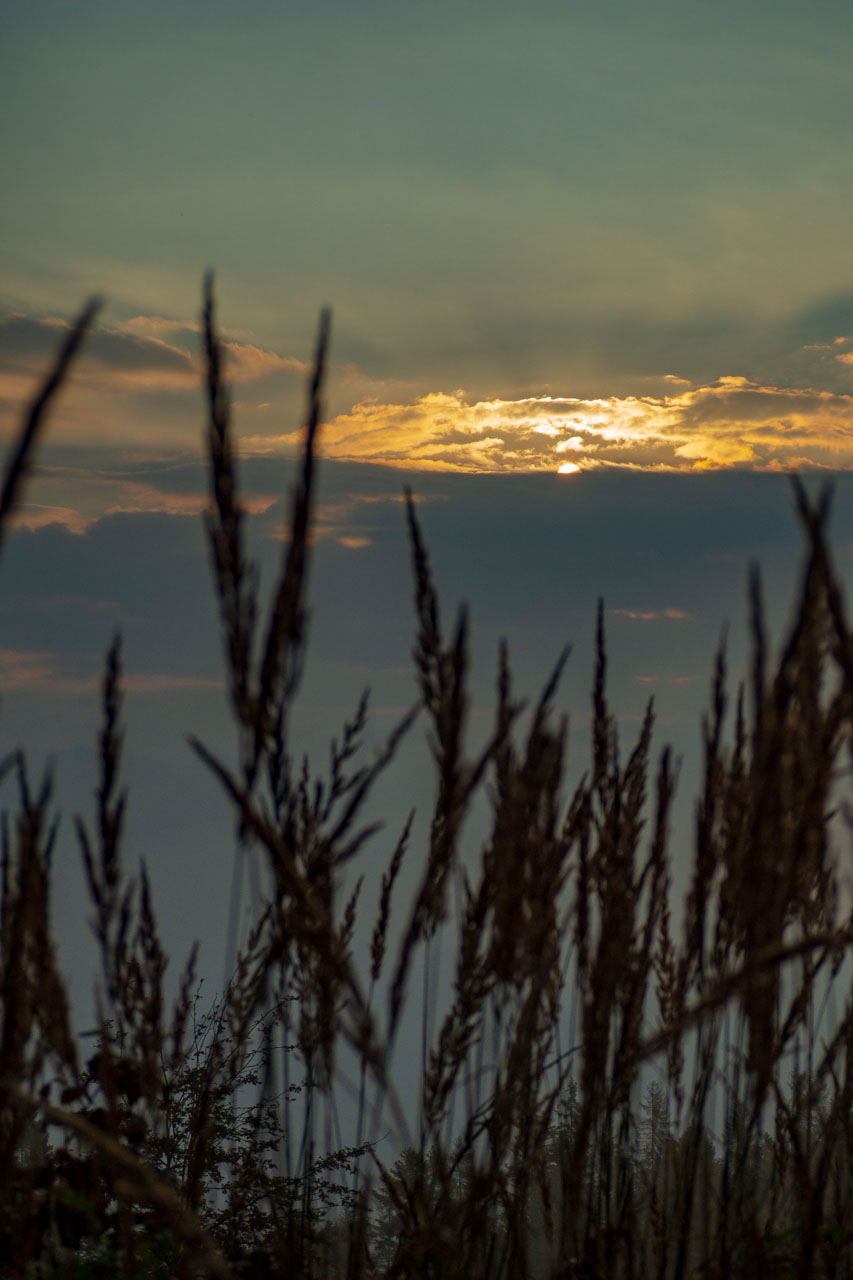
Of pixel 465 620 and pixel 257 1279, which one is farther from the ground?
pixel 465 620

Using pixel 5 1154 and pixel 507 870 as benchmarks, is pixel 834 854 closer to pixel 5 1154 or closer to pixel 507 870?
pixel 507 870

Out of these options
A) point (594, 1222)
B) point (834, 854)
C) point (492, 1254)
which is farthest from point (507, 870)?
point (834, 854)

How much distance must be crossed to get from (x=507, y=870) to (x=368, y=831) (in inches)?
8.0

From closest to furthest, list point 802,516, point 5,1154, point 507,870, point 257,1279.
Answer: point 802,516, point 5,1154, point 507,870, point 257,1279

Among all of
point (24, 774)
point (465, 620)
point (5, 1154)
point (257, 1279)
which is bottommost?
point (257, 1279)

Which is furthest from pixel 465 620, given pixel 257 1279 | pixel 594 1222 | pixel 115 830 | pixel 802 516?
pixel 257 1279

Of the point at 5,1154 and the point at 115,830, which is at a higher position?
the point at 115,830

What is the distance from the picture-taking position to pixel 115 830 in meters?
1.57

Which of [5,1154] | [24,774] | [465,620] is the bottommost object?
[5,1154]

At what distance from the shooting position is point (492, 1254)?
1951 mm

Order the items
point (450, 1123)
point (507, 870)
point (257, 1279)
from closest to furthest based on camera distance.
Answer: point (507, 870)
point (450, 1123)
point (257, 1279)

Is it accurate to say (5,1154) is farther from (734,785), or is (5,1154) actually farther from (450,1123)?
(734,785)

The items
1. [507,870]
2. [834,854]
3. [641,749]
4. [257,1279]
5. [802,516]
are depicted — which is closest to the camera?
[802,516]

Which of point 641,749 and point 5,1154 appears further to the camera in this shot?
point 641,749
